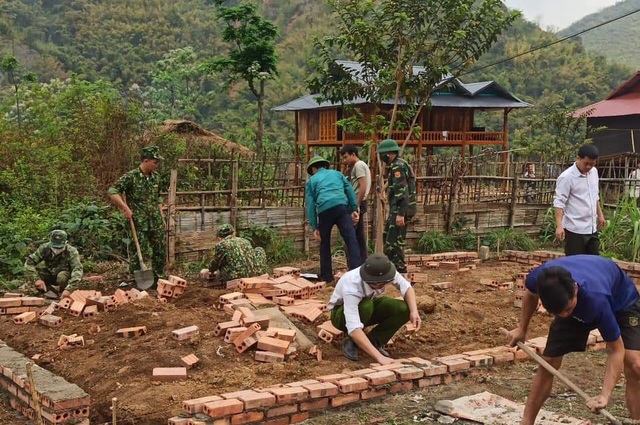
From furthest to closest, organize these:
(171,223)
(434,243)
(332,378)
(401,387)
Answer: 1. (434,243)
2. (171,223)
3. (401,387)
4. (332,378)

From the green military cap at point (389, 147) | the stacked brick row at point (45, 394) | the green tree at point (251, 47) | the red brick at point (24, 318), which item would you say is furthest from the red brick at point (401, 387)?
the green tree at point (251, 47)

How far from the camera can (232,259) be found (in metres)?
6.98

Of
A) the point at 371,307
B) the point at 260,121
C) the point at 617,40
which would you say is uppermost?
the point at 617,40

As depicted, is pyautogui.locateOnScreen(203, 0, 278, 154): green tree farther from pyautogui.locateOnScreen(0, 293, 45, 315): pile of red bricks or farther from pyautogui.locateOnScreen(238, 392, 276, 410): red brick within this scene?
pyautogui.locateOnScreen(238, 392, 276, 410): red brick

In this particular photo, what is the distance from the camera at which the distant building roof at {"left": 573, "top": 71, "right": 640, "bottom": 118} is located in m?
22.3

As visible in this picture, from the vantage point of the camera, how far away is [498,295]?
7.22 metres

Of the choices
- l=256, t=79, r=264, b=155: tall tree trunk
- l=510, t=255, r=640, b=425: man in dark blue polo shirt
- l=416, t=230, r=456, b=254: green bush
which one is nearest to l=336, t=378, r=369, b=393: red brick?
l=510, t=255, r=640, b=425: man in dark blue polo shirt

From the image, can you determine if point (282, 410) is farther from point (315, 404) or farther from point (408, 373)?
point (408, 373)

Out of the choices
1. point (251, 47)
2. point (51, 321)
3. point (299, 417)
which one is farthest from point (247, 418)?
point (251, 47)

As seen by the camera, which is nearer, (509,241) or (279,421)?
(279,421)

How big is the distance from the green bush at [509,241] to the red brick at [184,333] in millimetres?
7218

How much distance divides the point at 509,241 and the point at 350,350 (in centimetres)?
706

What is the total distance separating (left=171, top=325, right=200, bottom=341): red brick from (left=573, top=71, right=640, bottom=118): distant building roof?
19.7m

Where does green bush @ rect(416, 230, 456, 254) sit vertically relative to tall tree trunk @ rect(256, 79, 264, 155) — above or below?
below
